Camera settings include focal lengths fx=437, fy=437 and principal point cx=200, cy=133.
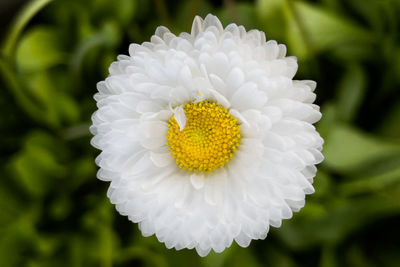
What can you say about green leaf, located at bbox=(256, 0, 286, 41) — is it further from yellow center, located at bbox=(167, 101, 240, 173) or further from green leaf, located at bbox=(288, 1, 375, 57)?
yellow center, located at bbox=(167, 101, 240, 173)

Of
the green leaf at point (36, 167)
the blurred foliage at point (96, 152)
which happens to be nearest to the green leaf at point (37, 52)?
the blurred foliage at point (96, 152)

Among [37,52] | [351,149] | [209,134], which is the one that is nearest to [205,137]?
[209,134]

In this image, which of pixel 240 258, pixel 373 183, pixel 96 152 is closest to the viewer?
pixel 373 183

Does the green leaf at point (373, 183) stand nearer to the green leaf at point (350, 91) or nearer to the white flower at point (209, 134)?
the green leaf at point (350, 91)

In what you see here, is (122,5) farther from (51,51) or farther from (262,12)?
(262,12)

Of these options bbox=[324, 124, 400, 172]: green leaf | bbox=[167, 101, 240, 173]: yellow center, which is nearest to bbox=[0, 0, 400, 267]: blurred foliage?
bbox=[324, 124, 400, 172]: green leaf

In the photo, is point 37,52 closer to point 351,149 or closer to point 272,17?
point 272,17
